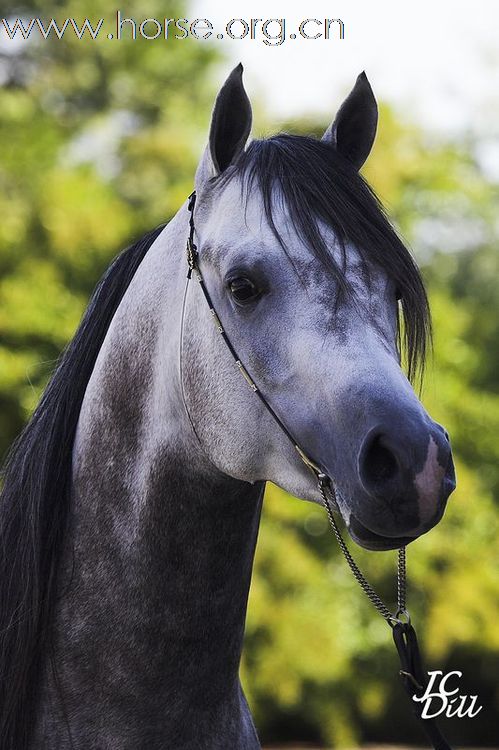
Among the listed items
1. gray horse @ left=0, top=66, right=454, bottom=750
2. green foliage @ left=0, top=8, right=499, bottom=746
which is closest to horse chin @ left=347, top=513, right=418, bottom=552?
gray horse @ left=0, top=66, right=454, bottom=750

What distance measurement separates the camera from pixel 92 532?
2.26 m

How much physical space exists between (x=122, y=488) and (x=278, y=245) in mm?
736

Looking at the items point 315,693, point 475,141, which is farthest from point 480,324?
point 315,693

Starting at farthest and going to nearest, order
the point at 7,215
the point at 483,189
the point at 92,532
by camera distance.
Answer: the point at 483,189 → the point at 7,215 → the point at 92,532

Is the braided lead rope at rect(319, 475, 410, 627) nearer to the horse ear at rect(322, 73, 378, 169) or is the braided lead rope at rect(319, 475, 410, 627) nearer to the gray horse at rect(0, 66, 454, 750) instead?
the gray horse at rect(0, 66, 454, 750)

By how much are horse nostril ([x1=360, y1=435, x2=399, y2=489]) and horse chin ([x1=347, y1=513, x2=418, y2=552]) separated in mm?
95

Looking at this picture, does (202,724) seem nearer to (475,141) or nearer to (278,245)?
(278,245)

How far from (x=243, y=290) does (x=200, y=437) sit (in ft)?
1.18

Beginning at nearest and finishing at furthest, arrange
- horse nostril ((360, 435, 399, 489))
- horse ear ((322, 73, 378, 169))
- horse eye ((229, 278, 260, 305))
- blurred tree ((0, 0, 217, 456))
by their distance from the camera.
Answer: horse nostril ((360, 435, 399, 489)) < horse eye ((229, 278, 260, 305)) < horse ear ((322, 73, 378, 169)) < blurred tree ((0, 0, 217, 456))

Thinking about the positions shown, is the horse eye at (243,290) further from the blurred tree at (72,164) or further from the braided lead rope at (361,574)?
the blurred tree at (72,164)

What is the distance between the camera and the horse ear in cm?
229

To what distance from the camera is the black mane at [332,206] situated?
6.51 feet

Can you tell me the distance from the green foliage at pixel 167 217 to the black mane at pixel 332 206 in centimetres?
558

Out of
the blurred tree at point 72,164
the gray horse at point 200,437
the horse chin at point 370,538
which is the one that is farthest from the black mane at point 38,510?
the blurred tree at point 72,164
